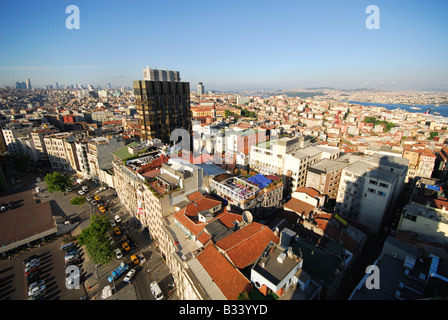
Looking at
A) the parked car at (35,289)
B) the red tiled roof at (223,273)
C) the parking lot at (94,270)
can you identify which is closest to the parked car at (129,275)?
the parking lot at (94,270)

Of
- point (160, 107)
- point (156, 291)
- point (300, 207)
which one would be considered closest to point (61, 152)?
point (160, 107)

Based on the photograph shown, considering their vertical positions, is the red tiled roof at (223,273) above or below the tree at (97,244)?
above

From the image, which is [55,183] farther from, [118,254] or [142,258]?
[142,258]

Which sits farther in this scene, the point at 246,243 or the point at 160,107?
the point at 160,107

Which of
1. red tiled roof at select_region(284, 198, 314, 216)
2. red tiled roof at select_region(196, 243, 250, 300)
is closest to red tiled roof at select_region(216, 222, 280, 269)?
red tiled roof at select_region(196, 243, 250, 300)

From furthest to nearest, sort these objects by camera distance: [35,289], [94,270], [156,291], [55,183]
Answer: [55,183], [94,270], [35,289], [156,291]

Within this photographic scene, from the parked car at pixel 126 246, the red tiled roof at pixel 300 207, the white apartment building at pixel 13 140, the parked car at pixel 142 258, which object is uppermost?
the white apartment building at pixel 13 140

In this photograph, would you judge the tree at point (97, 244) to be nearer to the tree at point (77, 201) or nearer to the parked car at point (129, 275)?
the parked car at point (129, 275)
